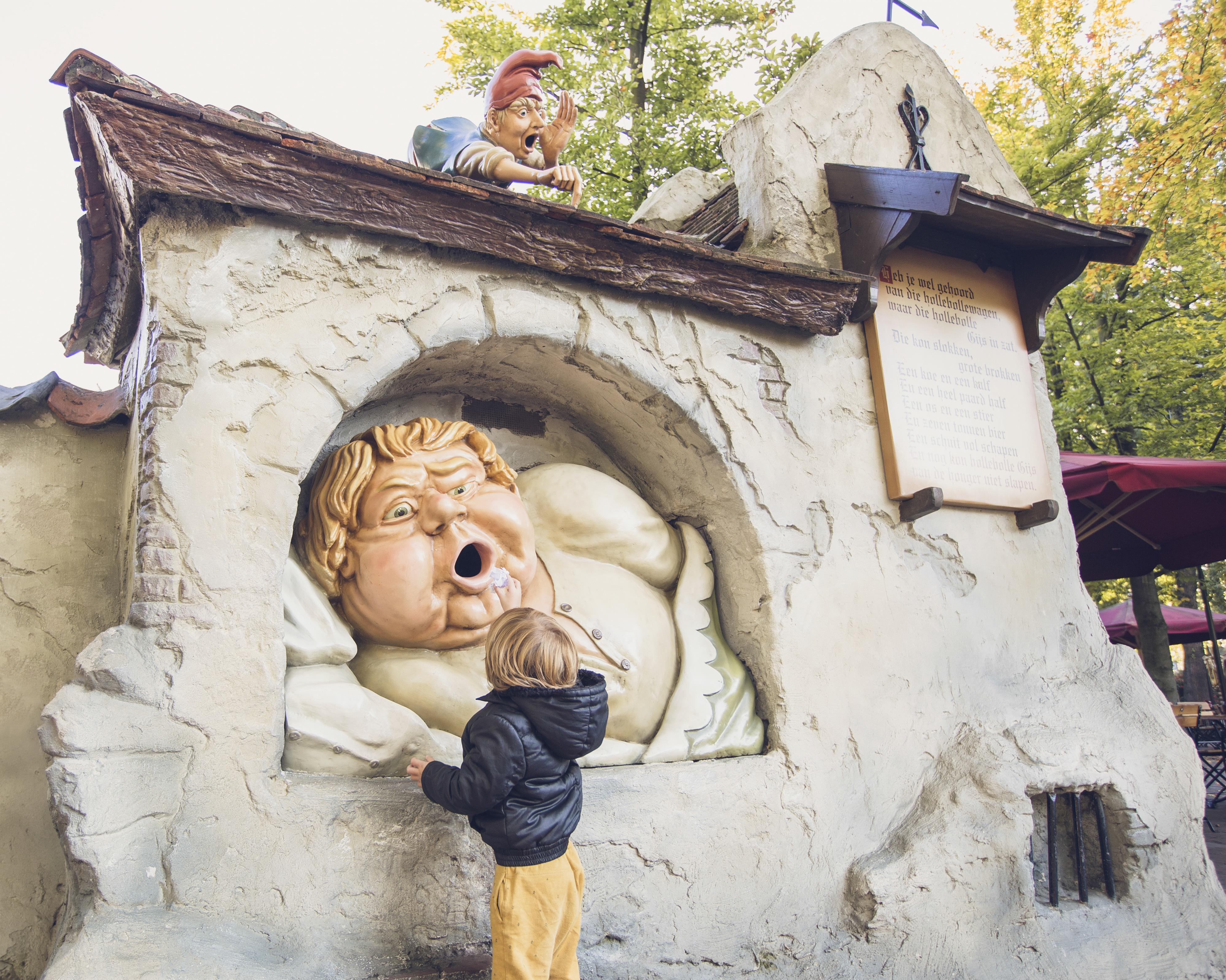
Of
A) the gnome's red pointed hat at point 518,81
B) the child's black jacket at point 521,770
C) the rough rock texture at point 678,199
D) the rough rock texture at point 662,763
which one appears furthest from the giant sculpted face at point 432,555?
the rough rock texture at point 678,199

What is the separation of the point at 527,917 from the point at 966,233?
342 centimetres

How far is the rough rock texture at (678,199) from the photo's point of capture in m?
5.21

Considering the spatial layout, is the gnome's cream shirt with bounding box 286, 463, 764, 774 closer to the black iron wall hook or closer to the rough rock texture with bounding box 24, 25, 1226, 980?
the rough rock texture with bounding box 24, 25, 1226, 980

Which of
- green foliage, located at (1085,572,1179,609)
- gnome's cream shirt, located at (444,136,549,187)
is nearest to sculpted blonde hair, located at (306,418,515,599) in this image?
gnome's cream shirt, located at (444,136,549,187)

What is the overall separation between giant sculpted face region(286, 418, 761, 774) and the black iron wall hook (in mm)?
2310

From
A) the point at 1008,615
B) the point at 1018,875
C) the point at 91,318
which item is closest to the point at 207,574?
the point at 91,318

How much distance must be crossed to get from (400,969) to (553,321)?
6.47 feet

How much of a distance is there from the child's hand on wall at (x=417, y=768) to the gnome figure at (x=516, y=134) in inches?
83.6

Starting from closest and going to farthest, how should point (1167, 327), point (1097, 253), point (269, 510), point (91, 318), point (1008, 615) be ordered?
point (269, 510) → point (91, 318) → point (1008, 615) → point (1097, 253) → point (1167, 327)

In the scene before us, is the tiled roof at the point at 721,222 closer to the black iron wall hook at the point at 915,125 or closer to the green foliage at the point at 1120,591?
the black iron wall hook at the point at 915,125

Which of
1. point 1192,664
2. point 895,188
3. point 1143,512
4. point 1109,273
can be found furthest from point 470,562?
point 1192,664

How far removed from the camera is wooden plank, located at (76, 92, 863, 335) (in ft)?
7.16

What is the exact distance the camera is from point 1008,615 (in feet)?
11.6

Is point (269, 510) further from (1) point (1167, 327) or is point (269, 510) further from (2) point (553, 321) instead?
(1) point (1167, 327)
